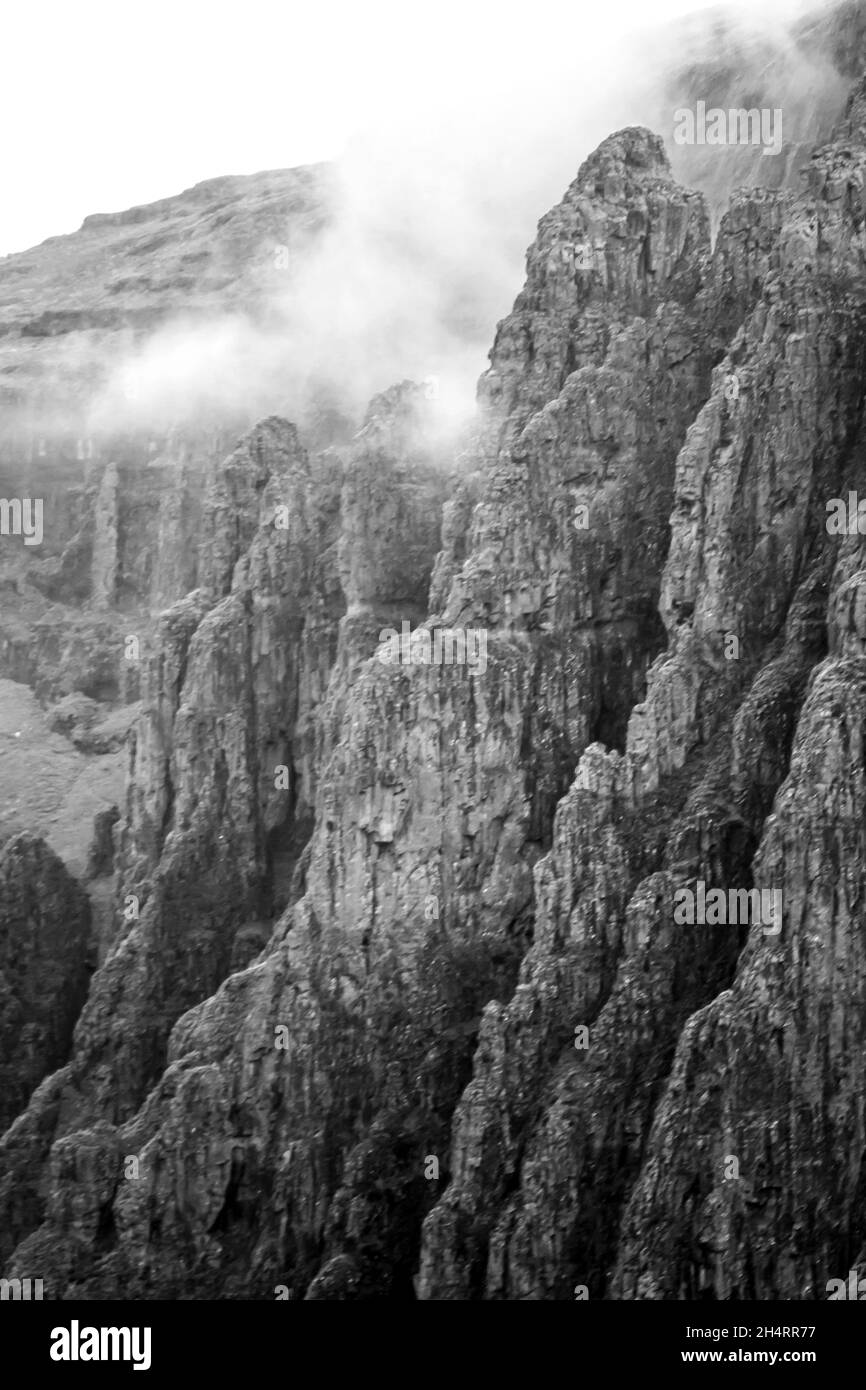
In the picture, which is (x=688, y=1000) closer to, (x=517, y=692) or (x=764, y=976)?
(x=764, y=976)
